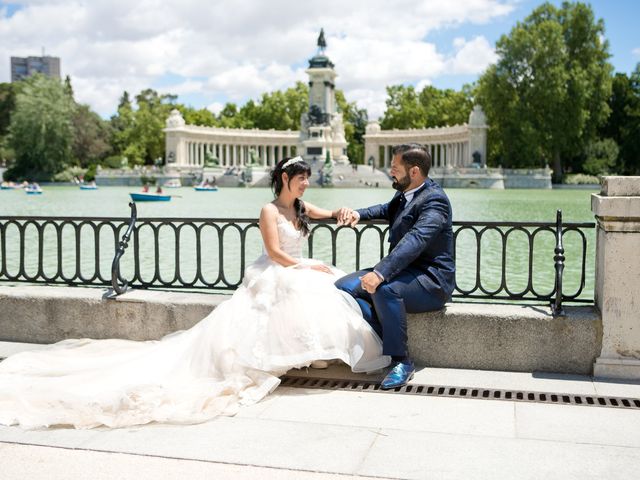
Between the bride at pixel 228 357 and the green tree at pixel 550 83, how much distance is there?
63675 mm

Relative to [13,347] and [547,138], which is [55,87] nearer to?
[547,138]

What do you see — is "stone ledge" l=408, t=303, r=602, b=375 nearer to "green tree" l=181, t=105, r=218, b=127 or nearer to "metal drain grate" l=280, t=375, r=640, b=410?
"metal drain grate" l=280, t=375, r=640, b=410

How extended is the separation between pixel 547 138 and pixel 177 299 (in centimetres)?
6501

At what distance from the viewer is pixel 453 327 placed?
6188 millimetres

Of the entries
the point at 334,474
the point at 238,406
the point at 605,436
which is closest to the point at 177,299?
the point at 238,406

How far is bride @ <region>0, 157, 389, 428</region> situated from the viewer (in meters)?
4.96

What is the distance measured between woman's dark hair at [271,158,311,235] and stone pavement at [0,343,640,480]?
1512mm

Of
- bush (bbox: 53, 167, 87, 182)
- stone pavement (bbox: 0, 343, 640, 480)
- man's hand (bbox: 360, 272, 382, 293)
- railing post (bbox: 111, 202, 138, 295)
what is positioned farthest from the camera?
bush (bbox: 53, 167, 87, 182)

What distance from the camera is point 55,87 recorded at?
79062 mm

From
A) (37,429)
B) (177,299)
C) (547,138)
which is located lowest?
(37,429)

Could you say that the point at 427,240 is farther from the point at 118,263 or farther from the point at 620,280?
the point at 118,263

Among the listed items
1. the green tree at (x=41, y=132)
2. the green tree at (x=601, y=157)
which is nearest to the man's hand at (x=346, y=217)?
the green tree at (x=601, y=157)

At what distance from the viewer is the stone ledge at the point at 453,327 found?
602cm

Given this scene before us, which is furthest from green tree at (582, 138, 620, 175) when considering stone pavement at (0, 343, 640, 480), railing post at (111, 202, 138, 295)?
stone pavement at (0, 343, 640, 480)
